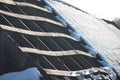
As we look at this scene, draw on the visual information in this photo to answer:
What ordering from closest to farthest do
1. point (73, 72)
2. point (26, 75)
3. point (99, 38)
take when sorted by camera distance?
point (26, 75) → point (73, 72) → point (99, 38)

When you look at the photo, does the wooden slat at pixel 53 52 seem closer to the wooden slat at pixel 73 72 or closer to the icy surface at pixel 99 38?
the wooden slat at pixel 73 72

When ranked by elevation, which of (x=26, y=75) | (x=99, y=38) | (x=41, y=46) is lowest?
(x=99, y=38)

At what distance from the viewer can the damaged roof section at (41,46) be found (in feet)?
18.0

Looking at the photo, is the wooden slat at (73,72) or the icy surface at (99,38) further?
the icy surface at (99,38)

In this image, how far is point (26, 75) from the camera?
5.09 meters

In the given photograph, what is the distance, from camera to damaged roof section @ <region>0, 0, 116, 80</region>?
217 inches

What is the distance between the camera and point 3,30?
561cm

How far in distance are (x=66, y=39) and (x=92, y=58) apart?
77cm

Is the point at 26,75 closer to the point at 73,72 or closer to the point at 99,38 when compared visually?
the point at 73,72

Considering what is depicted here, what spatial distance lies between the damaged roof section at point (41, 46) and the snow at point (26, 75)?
20 cm

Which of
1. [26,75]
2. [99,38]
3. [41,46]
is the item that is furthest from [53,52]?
[99,38]

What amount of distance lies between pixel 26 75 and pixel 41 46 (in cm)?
117

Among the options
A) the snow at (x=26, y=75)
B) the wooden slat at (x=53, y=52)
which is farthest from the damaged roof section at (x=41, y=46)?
the snow at (x=26, y=75)

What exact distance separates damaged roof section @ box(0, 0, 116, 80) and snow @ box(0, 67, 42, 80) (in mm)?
196
